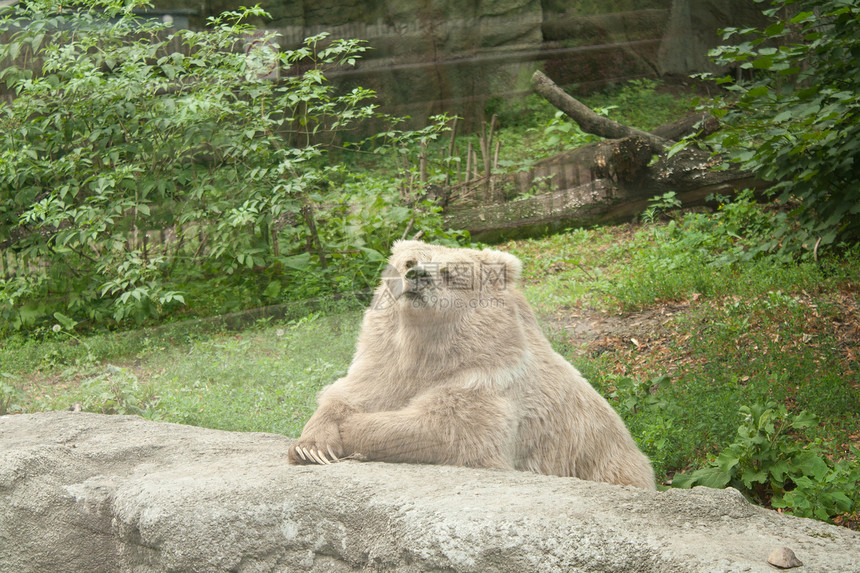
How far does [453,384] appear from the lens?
2078 millimetres

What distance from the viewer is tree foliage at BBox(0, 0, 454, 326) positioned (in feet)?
15.8

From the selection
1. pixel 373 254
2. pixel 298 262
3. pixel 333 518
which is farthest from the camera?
pixel 298 262

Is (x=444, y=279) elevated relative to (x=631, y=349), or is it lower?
elevated

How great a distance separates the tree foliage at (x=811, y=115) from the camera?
2.99m

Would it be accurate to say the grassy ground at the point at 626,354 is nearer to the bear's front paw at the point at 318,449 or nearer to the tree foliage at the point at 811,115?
the tree foliage at the point at 811,115

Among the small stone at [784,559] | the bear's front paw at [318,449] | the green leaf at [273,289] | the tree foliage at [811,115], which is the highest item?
the tree foliage at [811,115]

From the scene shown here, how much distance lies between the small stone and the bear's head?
102cm

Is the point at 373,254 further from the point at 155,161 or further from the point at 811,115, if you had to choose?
the point at 811,115

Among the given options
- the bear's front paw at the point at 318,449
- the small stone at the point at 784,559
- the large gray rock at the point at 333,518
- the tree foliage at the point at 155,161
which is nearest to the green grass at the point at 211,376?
the tree foliage at the point at 155,161

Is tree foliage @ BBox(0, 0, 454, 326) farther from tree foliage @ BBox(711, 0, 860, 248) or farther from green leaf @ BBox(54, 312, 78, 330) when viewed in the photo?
tree foliage @ BBox(711, 0, 860, 248)

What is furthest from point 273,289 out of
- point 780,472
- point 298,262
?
point 780,472

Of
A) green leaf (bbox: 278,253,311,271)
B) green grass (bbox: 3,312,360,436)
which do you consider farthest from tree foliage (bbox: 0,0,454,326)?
green grass (bbox: 3,312,360,436)

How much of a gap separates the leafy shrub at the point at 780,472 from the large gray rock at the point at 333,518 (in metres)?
0.89

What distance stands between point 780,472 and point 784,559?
4.47ft
